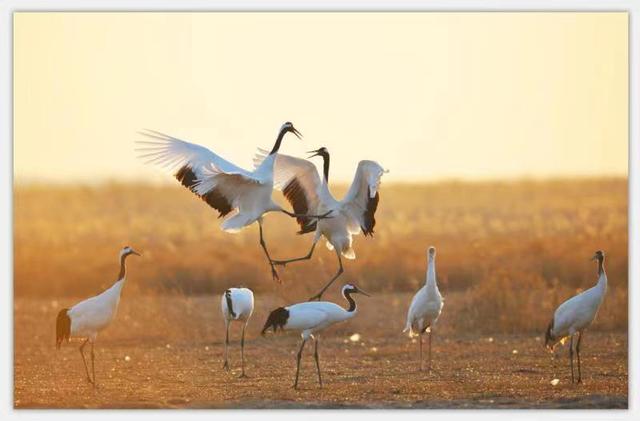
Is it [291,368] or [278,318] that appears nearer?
[278,318]

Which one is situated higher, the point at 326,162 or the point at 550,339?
the point at 326,162

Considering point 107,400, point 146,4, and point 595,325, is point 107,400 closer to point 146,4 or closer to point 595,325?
point 146,4

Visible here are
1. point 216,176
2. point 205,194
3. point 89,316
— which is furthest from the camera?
point 205,194

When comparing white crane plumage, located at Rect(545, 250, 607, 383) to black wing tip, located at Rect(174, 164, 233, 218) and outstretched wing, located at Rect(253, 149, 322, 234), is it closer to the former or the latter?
outstretched wing, located at Rect(253, 149, 322, 234)

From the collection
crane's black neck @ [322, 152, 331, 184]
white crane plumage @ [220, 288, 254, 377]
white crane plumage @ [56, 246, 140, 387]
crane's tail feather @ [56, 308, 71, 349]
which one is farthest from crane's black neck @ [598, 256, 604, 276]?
crane's tail feather @ [56, 308, 71, 349]

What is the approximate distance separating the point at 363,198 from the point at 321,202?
18.1 inches

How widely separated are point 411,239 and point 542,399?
7.68 meters

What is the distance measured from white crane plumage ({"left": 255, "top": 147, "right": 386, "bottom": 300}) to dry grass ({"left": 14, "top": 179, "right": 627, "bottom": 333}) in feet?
6.62

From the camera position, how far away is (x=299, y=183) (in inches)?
489

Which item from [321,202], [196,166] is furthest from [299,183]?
[196,166]

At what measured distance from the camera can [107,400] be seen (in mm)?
11109

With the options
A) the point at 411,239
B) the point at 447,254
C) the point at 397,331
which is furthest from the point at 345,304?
the point at 411,239

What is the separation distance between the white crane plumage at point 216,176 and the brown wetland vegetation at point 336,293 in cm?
131

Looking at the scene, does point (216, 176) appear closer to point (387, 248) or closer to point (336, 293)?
point (336, 293)
